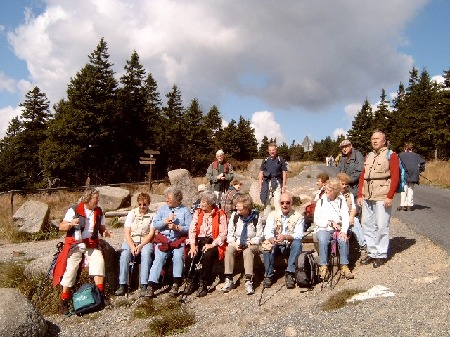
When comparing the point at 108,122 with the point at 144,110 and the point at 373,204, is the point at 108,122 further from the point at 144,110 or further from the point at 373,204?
the point at 373,204

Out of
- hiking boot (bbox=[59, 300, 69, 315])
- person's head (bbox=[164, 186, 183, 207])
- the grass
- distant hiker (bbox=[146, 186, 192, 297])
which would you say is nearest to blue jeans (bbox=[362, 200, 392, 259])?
the grass

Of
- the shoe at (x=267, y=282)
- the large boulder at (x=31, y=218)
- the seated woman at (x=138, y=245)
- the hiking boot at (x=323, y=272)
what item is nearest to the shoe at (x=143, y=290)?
the seated woman at (x=138, y=245)

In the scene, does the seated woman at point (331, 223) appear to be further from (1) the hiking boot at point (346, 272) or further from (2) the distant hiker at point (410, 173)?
(2) the distant hiker at point (410, 173)

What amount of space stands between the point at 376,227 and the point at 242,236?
2248mm

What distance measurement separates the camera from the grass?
→ 200 inches

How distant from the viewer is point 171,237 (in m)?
6.94

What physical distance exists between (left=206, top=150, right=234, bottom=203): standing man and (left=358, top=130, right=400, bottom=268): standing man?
3922 mm

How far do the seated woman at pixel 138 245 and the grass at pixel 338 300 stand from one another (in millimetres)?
3100

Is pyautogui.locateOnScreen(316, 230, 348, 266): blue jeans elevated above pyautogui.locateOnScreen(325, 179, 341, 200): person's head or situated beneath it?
situated beneath

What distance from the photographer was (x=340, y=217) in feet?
21.2

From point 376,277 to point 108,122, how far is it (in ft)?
107

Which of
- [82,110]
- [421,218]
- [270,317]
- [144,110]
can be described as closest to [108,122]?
[82,110]

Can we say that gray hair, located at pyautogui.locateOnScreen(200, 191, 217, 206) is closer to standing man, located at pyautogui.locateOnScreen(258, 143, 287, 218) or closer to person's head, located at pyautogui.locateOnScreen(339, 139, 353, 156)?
standing man, located at pyautogui.locateOnScreen(258, 143, 287, 218)

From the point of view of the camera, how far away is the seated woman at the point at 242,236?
6.59 metres
